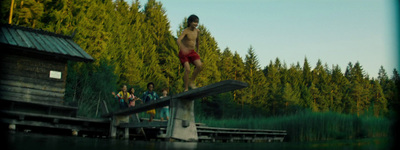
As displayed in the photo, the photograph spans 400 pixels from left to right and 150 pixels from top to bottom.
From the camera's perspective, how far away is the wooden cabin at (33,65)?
37.7 feet

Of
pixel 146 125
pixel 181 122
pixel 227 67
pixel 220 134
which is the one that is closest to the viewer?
pixel 181 122

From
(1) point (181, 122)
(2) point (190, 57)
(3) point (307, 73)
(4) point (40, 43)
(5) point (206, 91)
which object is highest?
(3) point (307, 73)

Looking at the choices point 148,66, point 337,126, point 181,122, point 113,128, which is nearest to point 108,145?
point 181,122

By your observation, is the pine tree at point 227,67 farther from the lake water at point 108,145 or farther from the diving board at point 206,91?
the lake water at point 108,145

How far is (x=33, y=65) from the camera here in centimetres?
1207

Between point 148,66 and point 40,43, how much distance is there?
2020cm

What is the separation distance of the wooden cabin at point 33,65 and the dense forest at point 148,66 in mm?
1311

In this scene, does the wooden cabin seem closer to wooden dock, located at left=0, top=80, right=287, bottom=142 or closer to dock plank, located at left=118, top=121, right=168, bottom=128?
wooden dock, located at left=0, top=80, right=287, bottom=142

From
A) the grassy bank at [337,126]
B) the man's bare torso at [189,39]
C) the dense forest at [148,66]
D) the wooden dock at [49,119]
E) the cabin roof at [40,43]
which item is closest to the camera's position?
the man's bare torso at [189,39]

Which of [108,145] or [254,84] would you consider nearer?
[108,145]

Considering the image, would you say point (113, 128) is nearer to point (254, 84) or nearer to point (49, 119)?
point (49, 119)

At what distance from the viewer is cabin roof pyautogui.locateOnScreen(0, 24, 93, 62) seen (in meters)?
11.2

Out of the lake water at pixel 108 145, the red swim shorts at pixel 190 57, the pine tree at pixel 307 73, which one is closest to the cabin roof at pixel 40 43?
the red swim shorts at pixel 190 57

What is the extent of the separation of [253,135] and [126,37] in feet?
65.4
